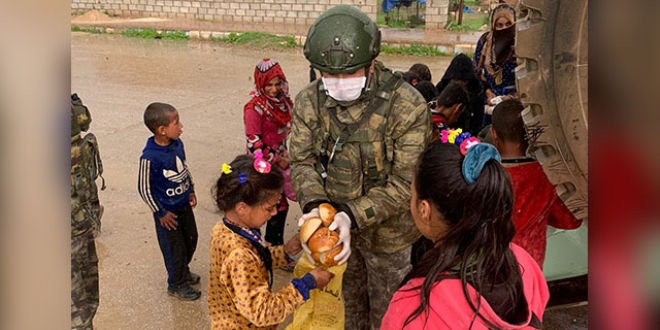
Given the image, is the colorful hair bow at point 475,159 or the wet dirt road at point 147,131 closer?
the colorful hair bow at point 475,159

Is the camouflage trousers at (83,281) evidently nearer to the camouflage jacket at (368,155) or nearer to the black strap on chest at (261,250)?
the black strap on chest at (261,250)

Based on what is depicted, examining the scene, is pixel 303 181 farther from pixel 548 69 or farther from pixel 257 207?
pixel 548 69

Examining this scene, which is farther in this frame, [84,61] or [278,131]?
[84,61]

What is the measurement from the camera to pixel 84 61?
38.9 feet

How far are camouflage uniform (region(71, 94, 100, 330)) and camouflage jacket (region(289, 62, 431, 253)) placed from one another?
1012 mm

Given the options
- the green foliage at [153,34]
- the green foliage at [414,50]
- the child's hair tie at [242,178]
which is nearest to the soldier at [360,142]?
the child's hair tie at [242,178]

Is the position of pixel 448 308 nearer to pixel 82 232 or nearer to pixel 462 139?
pixel 462 139

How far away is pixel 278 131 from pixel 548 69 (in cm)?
210

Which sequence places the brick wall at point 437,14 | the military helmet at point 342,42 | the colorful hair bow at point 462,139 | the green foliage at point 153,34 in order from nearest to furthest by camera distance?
the colorful hair bow at point 462,139, the military helmet at point 342,42, the brick wall at point 437,14, the green foliage at point 153,34

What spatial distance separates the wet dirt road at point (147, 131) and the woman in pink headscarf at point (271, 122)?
45 cm

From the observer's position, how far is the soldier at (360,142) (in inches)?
109

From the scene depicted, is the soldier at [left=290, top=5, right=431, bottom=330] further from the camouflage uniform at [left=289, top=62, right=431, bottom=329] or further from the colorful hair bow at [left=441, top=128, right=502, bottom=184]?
the colorful hair bow at [left=441, top=128, right=502, bottom=184]
